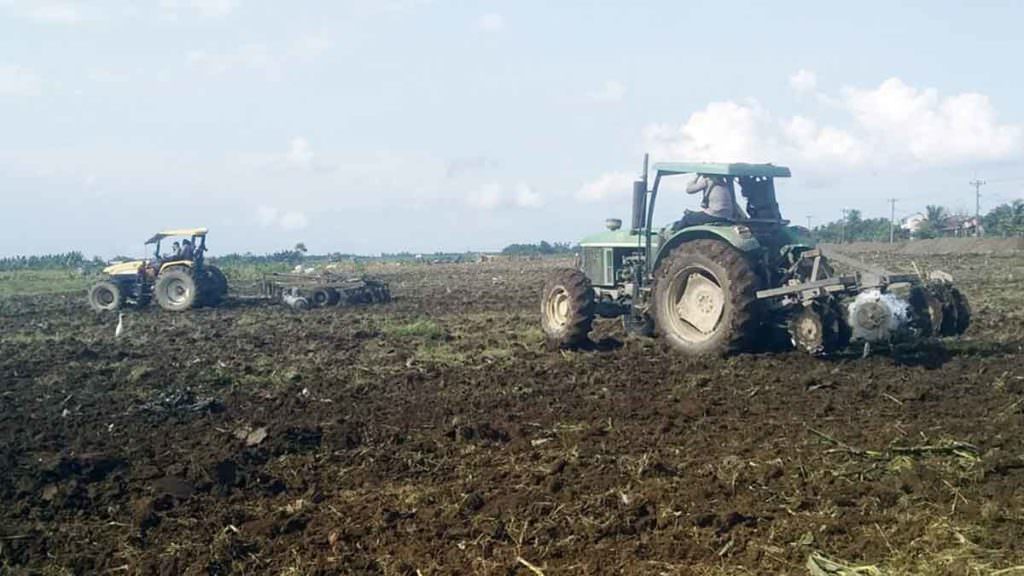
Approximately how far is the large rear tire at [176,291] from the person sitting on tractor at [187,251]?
0.62 metres

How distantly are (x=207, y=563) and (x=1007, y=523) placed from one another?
13.8ft

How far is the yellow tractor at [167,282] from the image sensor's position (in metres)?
22.1

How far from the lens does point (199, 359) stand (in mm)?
12875

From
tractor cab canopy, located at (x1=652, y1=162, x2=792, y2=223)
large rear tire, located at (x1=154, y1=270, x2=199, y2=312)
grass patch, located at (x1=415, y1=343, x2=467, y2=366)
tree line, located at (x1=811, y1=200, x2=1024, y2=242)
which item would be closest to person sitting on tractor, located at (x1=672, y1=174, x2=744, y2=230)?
tractor cab canopy, located at (x1=652, y1=162, x2=792, y2=223)

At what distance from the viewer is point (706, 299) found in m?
11.4

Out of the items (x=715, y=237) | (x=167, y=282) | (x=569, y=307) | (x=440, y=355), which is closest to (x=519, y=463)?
(x=715, y=237)

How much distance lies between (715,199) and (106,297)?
53.7ft

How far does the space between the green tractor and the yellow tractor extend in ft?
38.8

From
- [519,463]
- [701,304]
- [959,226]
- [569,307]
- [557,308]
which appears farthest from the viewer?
[959,226]

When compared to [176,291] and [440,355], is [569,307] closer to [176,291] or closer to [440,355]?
[440,355]

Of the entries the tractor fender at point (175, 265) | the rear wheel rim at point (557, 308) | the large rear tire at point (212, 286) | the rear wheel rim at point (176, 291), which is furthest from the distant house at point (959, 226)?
the rear wheel rim at point (557, 308)

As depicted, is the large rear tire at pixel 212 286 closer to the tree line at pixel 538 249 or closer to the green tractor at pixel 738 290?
the green tractor at pixel 738 290

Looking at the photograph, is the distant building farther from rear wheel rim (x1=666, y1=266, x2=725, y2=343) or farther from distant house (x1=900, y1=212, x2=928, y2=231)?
rear wheel rim (x1=666, y1=266, x2=725, y2=343)

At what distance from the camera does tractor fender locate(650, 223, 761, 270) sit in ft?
35.6
